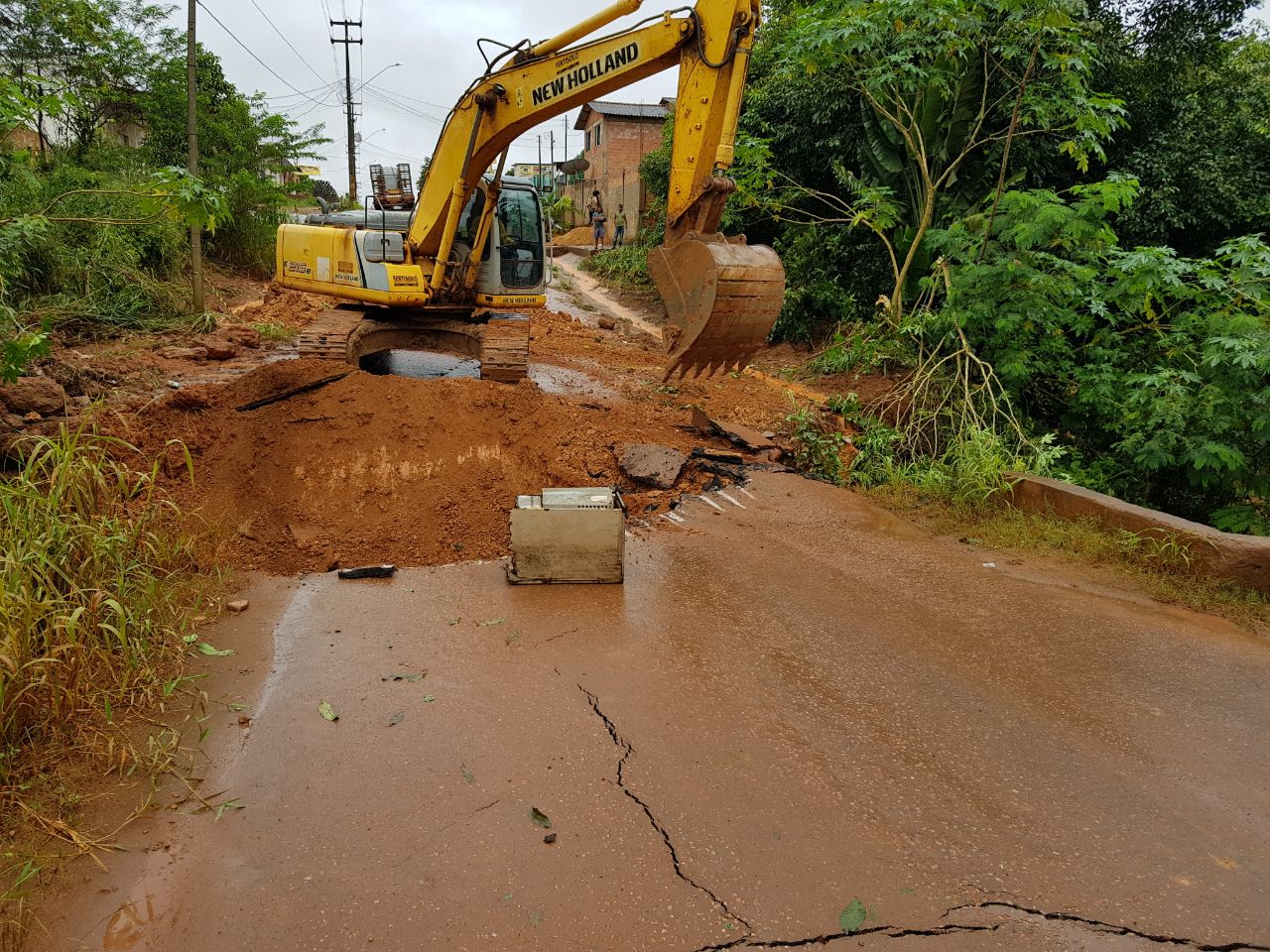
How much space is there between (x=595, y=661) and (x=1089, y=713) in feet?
8.23

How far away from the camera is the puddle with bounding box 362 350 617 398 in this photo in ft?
32.7

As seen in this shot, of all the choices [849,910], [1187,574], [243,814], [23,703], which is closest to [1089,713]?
[849,910]

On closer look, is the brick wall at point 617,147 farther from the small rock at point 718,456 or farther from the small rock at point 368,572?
the small rock at point 368,572

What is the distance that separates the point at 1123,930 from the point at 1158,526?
404 cm

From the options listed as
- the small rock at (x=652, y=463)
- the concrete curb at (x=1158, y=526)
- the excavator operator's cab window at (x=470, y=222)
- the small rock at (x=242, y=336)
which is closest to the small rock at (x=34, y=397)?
the excavator operator's cab window at (x=470, y=222)

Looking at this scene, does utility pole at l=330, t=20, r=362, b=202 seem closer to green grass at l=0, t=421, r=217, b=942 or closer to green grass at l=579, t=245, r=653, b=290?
green grass at l=579, t=245, r=653, b=290

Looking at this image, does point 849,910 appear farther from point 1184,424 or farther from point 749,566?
point 1184,424

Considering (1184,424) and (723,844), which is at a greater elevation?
(1184,424)

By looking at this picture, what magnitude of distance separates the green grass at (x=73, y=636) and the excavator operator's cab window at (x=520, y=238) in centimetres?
546

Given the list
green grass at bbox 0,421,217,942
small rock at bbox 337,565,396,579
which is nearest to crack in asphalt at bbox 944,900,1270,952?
green grass at bbox 0,421,217,942

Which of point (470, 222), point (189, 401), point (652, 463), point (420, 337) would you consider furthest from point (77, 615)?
Answer: point (470, 222)

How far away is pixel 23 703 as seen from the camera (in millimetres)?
3182

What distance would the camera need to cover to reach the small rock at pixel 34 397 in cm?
624

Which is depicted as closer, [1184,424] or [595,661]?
[595,661]
